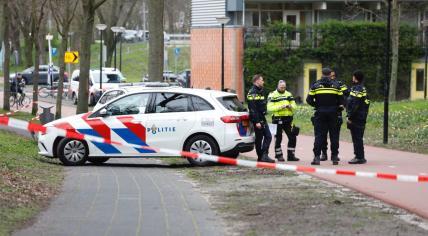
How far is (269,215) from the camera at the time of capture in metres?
9.74

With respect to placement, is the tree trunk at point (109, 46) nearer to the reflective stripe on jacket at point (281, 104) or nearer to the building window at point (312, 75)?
the building window at point (312, 75)

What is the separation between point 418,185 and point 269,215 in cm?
368

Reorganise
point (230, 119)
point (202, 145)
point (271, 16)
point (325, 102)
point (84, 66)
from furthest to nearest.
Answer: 1. point (271, 16)
2. point (84, 66)
3. point (202, 145)
4. point (230, 119)
5. point (325, 102)

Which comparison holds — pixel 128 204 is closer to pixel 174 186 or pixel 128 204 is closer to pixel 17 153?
pixel 174 186

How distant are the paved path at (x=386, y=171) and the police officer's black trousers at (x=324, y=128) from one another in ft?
1.22

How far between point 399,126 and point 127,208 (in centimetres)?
1470

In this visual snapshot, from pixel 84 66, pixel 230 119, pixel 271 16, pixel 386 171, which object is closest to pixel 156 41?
pixel 84 66

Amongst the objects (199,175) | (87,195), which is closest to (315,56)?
(199,175)

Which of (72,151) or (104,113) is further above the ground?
(104,113)

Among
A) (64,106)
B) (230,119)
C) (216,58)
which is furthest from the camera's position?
(216,58)

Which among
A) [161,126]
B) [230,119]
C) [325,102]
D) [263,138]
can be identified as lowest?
[263,138]

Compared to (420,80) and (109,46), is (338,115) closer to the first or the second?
(420,80)

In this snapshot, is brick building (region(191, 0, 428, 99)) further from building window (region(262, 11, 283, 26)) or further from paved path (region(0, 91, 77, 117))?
paved path (region(0, 91, 77, 117))

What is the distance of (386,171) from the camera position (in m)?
14.6
